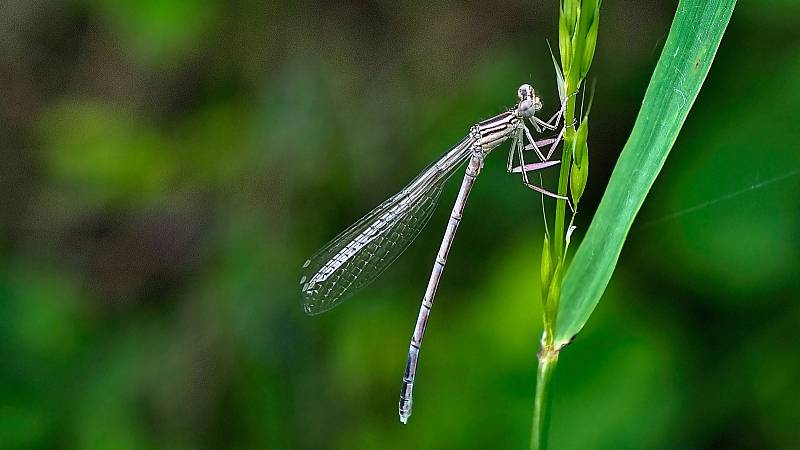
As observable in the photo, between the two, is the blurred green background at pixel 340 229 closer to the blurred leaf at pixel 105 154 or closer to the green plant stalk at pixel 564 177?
the blurred leaf at pixel 105 154

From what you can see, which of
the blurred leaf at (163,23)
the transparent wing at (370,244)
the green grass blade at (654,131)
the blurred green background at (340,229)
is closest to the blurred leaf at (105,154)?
the blurred green background at (340,229)

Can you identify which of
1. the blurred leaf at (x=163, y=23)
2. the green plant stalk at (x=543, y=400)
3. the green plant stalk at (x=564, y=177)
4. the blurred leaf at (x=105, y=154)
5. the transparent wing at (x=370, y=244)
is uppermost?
the blurred leaf at (x=163, y=23)

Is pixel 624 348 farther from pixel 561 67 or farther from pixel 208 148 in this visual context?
pixel 208 148

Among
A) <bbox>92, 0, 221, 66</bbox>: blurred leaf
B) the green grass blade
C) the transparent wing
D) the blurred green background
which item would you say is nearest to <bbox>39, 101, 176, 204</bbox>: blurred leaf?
the blurred green background

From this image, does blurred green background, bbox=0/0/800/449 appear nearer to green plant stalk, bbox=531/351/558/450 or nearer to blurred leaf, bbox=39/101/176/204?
blurred leaf, bbox=39/101/176/204

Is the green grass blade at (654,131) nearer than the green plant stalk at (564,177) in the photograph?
No
